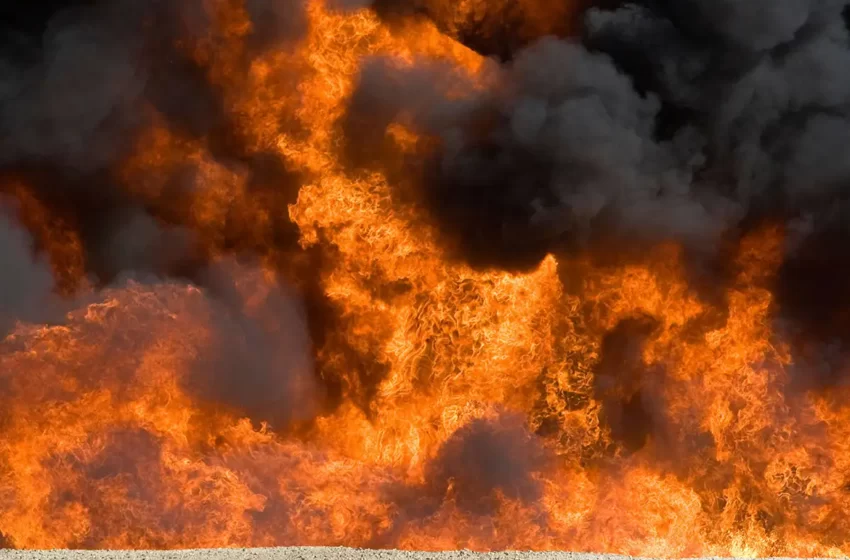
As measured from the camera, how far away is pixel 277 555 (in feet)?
33.8

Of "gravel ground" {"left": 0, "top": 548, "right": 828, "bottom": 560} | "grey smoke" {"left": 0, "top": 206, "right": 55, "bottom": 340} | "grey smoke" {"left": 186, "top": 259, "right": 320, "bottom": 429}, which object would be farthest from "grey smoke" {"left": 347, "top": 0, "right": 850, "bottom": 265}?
"grey smoke" {"left": 0, "top": 206, "right": 55, "bottom": 340}

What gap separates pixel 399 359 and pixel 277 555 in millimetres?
3704

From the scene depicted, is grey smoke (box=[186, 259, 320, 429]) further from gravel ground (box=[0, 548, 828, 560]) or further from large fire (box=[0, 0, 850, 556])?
gravel ground (box=[0, 548, 828, 560])

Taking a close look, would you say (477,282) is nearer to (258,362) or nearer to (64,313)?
(258,362)

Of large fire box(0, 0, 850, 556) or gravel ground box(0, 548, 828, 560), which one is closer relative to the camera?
gravel ground box(0, 548, 828, 560)

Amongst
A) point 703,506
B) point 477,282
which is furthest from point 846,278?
point 477,282

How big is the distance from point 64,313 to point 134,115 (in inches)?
113

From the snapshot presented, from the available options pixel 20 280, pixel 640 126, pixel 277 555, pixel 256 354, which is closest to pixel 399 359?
pixel 256 354

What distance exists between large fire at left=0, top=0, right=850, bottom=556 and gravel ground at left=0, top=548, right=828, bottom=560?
1.48 meters

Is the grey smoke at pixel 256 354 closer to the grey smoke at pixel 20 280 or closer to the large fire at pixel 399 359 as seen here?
the large fire at pixel 399 359

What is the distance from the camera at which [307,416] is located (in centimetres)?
1344

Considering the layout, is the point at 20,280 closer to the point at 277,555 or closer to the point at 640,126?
the point at 277,555

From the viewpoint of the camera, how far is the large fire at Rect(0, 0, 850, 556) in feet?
40.0

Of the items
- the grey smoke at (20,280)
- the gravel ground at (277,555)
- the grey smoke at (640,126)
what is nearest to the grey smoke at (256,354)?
the grey smoke at (20,280)
